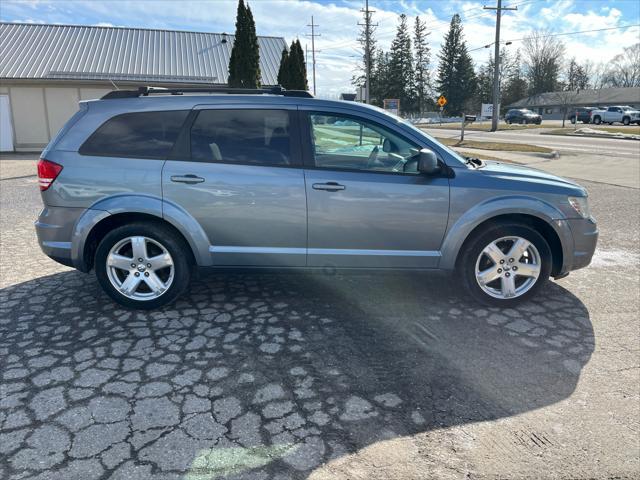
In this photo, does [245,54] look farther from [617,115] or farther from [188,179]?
[617,115]

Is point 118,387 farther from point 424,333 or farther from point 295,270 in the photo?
point 424,333

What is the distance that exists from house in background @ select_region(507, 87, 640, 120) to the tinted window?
8097 centimetres

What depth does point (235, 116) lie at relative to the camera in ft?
13.4

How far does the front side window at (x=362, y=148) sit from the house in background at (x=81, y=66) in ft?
56.1

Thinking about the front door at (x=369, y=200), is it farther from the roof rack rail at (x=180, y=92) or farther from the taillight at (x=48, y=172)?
the taillight at (x=48, y=172)

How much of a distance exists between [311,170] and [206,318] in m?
1.52

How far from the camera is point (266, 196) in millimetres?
3967

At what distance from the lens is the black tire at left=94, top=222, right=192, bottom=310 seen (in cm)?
402

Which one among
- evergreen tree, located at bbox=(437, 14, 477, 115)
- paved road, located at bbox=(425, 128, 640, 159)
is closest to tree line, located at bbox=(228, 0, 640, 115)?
evergreen tree, located at bbox=(437, 14, 477, 115)

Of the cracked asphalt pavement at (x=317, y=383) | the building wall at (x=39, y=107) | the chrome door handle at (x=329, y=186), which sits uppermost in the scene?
the building wall at (x=39, y=107)

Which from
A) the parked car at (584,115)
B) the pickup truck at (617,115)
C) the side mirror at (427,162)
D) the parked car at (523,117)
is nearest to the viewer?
the side mirror at (427,162)

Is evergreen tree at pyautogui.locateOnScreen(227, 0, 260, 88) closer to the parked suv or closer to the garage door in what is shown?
the garage door

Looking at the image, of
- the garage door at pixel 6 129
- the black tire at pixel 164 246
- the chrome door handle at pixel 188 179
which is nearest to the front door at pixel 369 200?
the chrome door handle at pixel 188 179

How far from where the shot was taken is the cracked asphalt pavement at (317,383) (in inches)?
95.5
